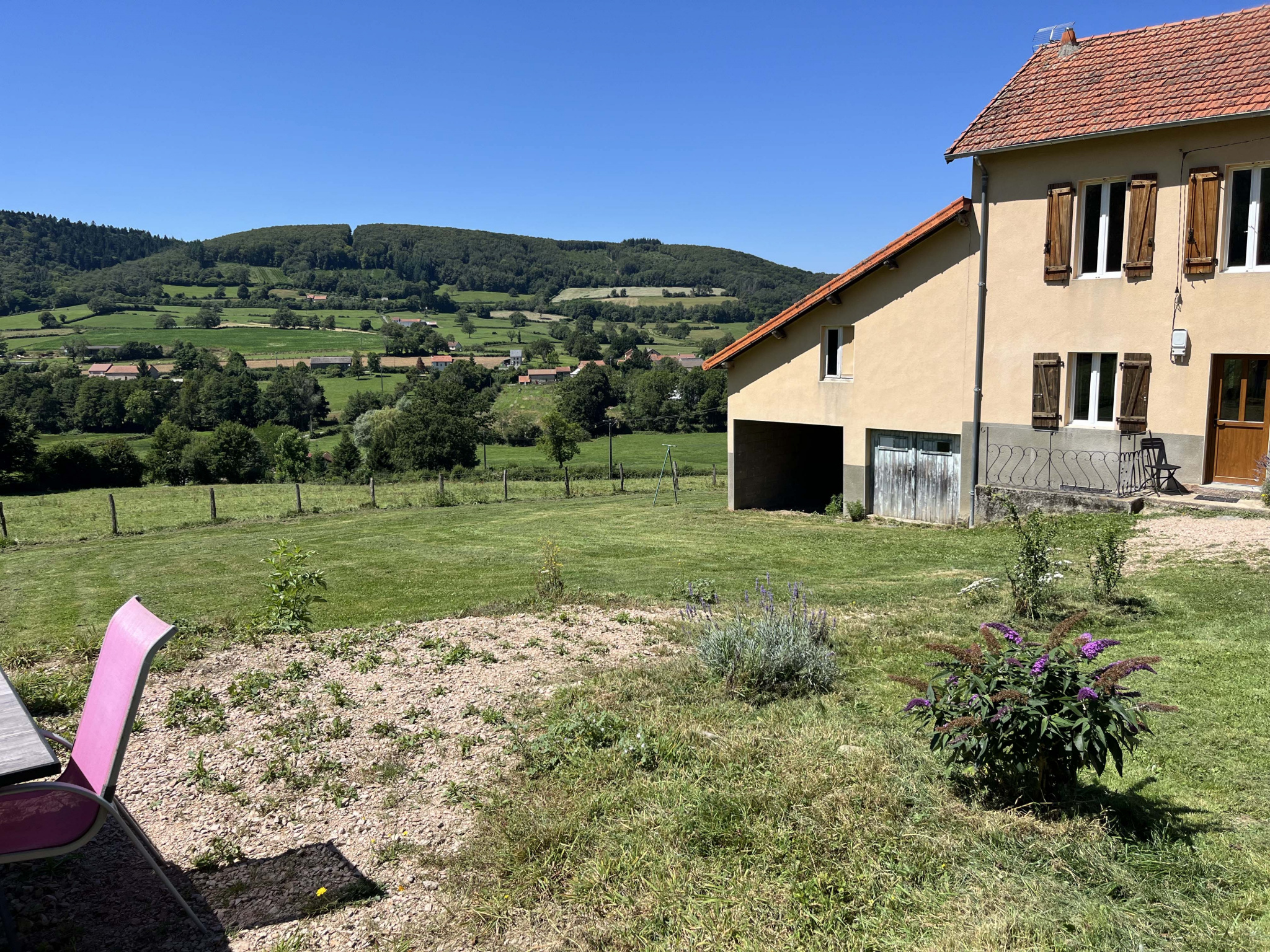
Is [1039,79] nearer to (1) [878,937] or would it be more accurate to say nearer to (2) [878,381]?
(2) [878,381]

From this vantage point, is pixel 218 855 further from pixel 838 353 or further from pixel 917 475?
pixel 838 353

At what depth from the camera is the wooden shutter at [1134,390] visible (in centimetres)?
1566

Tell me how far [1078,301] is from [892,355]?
396 centimetres

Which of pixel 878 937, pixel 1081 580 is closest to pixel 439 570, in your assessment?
pixel 1081 580

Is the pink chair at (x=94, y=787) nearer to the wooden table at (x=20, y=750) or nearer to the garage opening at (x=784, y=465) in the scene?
the wooden table at (x=20, y=750)

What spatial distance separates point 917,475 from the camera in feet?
63.1

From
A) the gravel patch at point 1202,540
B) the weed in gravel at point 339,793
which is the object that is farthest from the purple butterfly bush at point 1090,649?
the gravel patch at point 1202,540

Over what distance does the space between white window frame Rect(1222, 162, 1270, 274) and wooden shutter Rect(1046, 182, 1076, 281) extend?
244 cm

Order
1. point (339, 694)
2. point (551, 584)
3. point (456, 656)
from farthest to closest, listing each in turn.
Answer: point (551, 584) → point (456, 656) → point (339, 694)

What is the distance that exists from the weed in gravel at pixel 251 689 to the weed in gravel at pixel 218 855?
1.82 metres

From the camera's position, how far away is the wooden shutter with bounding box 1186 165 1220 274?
14.8 m

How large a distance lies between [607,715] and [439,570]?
10.8m

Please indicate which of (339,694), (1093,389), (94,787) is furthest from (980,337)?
(94,787)

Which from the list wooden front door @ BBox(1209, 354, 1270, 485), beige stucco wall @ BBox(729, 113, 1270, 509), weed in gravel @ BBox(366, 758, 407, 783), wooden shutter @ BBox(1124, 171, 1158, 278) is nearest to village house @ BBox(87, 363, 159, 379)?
beige stucco wall @ BBox(729, 113, 1270, 509)
